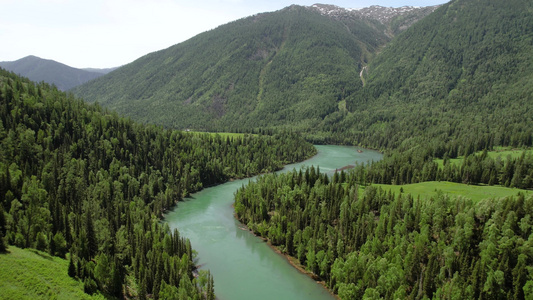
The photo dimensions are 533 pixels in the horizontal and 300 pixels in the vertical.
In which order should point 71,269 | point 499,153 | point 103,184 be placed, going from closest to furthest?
point 71,269
point 103,184
point 499,153

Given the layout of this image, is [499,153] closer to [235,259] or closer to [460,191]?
[460,191]

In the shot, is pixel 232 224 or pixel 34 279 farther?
pixel 232 224

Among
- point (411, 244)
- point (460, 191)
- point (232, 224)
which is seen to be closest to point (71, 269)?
point (232, 224)

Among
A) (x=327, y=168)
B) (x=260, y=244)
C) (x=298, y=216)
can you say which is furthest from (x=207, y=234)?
(x=327, y=168)

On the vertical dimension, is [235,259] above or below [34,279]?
below

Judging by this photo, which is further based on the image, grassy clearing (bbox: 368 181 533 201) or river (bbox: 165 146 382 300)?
grassy clearing (bbox: 368 181 533 201)

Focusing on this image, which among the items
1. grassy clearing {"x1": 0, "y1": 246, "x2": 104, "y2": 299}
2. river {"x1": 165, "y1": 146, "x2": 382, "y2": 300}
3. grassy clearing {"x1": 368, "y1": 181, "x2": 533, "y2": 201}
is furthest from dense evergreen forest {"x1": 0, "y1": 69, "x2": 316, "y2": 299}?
grassy clearing {"x1": 368, "y1": 181, "x2": 533, "y2": 201}

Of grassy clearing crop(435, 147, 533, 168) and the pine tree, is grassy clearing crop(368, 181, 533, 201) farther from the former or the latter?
the pine tree
